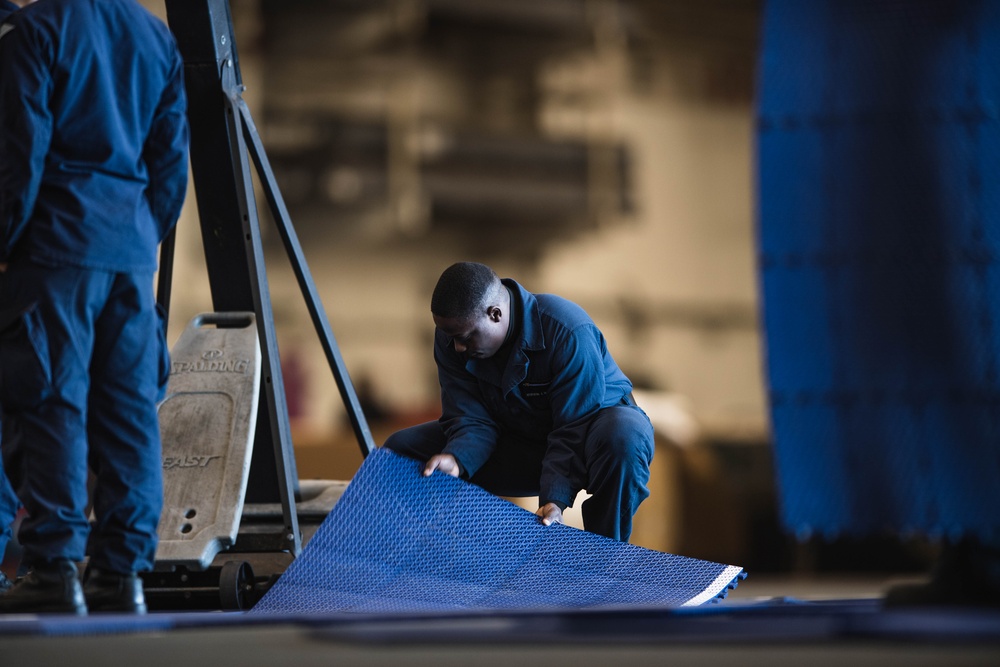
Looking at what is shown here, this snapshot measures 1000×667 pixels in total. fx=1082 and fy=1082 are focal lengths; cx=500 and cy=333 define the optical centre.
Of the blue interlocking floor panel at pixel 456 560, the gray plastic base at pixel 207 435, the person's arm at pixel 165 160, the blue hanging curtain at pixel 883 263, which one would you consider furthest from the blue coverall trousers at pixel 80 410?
the blue hanging curtain at pixel 883 263

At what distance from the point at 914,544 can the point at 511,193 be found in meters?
4.91

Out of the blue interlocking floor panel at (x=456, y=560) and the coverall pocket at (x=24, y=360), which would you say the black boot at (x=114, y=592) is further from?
the coverall pocket at (x=24, y=360)

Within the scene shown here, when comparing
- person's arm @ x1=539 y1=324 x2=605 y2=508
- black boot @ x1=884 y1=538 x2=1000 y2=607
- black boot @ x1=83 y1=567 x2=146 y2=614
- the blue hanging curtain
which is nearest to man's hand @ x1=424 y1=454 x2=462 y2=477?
person's arm @ x1=539 y1=324 x2=605 y2=508

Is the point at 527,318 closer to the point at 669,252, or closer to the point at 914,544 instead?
the point at 914,544

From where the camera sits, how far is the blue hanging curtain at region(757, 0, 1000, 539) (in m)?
1.68

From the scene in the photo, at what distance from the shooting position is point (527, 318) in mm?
3236

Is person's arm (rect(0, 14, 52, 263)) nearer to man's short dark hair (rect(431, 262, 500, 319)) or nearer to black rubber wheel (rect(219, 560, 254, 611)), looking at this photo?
man's short dark hair (rect(431, 262, 500, 319))

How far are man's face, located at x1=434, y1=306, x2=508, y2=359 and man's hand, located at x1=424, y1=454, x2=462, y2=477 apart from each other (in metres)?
0.32

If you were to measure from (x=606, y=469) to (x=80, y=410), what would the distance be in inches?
54.8

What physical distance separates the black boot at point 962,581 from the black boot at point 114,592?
1.62 meters

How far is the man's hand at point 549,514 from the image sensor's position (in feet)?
9.43

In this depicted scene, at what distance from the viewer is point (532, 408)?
3.30 metres

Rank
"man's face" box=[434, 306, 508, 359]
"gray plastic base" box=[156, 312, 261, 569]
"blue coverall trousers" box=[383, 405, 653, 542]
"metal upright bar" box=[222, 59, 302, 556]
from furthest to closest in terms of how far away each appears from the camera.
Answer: "metal upright bar" box=[222, 59, 302, 556] < "gray plastic base" box=[156, 312, 261, 569] < "man's face" box=[434, 306, 508, 359] < "blue coverall trousers" box=[383, 405, 653, 542]

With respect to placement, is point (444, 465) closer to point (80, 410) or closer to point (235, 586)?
point (235, 586)
